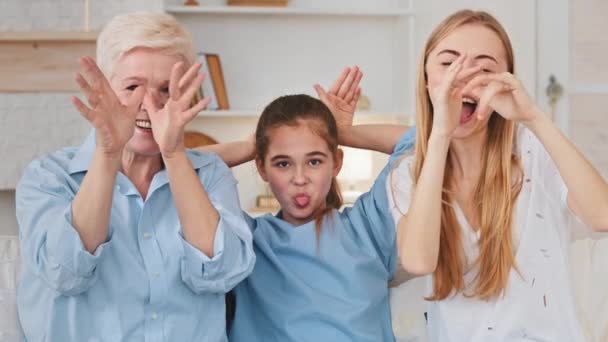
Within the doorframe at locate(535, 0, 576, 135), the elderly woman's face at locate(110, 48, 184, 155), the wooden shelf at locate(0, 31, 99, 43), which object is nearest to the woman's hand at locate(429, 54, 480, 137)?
the elderly woman's face at locate(110, 48, 184, 155)

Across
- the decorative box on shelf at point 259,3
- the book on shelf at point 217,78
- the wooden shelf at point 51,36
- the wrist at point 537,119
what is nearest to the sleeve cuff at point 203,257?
the wrist at point 537,119

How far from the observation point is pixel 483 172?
1674 millimetres

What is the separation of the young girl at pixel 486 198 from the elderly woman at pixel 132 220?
0.36m

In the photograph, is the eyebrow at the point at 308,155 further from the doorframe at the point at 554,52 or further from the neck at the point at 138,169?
the doorframe at the point at 554,52

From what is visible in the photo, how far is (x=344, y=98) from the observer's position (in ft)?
6.31

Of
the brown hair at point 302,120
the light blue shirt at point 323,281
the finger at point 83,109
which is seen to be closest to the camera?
the finger at point 83,109

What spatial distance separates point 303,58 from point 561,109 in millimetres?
1300

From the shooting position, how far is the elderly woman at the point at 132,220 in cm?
139

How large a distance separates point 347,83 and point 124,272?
2.26 ft

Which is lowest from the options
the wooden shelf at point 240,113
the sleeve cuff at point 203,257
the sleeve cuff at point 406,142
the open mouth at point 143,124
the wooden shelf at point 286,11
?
the sleeve cuff at point 203,257

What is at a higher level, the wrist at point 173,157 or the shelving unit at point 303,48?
the shelving unit at point 303,48

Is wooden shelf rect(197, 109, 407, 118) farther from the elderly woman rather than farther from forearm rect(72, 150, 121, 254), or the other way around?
forearm rect(72, 150, 121, 254)

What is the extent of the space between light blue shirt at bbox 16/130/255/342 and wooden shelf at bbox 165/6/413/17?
263cm

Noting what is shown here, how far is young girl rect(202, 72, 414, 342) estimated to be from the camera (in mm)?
1636
